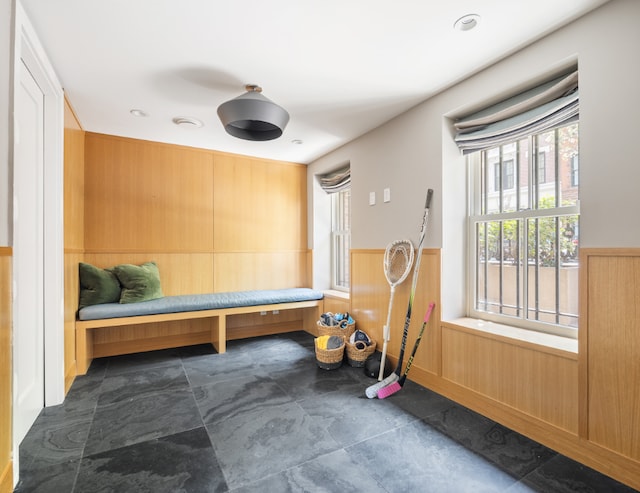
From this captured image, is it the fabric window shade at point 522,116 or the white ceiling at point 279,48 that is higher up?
the white ceiling at point 279,48

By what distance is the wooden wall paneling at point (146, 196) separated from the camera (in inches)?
134

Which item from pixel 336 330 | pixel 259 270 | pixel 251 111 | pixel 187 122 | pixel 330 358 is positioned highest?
pixel 187 122

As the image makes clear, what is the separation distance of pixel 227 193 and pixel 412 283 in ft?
8.61

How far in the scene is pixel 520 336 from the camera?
2.00m

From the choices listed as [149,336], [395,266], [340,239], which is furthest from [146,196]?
[395,266]

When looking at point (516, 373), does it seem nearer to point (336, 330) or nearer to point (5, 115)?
point (336, 330)

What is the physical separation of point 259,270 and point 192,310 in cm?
119

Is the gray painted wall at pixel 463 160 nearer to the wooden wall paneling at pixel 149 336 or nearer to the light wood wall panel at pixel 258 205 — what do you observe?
the light wood wall panel at pixel 258 205

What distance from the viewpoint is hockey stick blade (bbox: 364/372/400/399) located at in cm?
240

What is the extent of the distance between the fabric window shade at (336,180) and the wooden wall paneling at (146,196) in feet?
4.90

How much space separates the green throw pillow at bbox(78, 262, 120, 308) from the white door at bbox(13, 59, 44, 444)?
86 cm

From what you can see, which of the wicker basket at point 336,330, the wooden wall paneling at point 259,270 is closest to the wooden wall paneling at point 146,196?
the wooden wall paneling at point 259,270

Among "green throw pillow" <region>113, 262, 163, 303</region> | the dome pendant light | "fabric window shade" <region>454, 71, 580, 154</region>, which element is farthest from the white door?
"fabric window shade" <region>454, 71, 580, 154</region>

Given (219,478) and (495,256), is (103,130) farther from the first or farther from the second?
(495,256)
